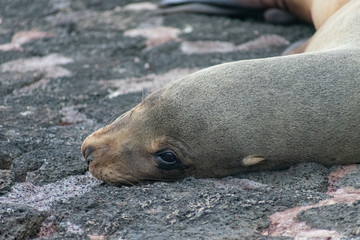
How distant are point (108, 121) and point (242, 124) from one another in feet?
4.78

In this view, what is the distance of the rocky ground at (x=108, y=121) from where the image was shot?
2916mm

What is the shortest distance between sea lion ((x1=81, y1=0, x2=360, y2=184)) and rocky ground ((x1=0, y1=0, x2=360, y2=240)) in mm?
108

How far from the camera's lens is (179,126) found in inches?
140

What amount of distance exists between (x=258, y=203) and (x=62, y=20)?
484cm

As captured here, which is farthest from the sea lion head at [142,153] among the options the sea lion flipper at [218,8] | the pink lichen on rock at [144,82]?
the sea lion flipper at [218,8]

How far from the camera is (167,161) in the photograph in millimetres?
3662

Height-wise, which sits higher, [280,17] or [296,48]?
[296,48]

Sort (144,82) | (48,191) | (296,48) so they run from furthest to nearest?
1. (296,48)
2. (144,82)
3. (48,191)

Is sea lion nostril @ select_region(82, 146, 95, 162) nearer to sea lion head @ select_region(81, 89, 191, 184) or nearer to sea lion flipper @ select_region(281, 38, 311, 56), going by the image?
sea lion head @ select_region(81, 89, 191, 184)

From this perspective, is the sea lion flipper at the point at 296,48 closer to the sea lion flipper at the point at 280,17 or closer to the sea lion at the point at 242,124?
the sea lion flipper at the point at 280,17

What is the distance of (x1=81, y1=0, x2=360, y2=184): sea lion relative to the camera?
3.53 meters

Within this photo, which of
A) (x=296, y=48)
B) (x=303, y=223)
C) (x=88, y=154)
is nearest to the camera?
(x=303, y=223)

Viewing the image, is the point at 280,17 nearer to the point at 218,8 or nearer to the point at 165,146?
the point at 218,8

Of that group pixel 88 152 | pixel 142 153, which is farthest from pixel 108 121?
pixel 142 153
